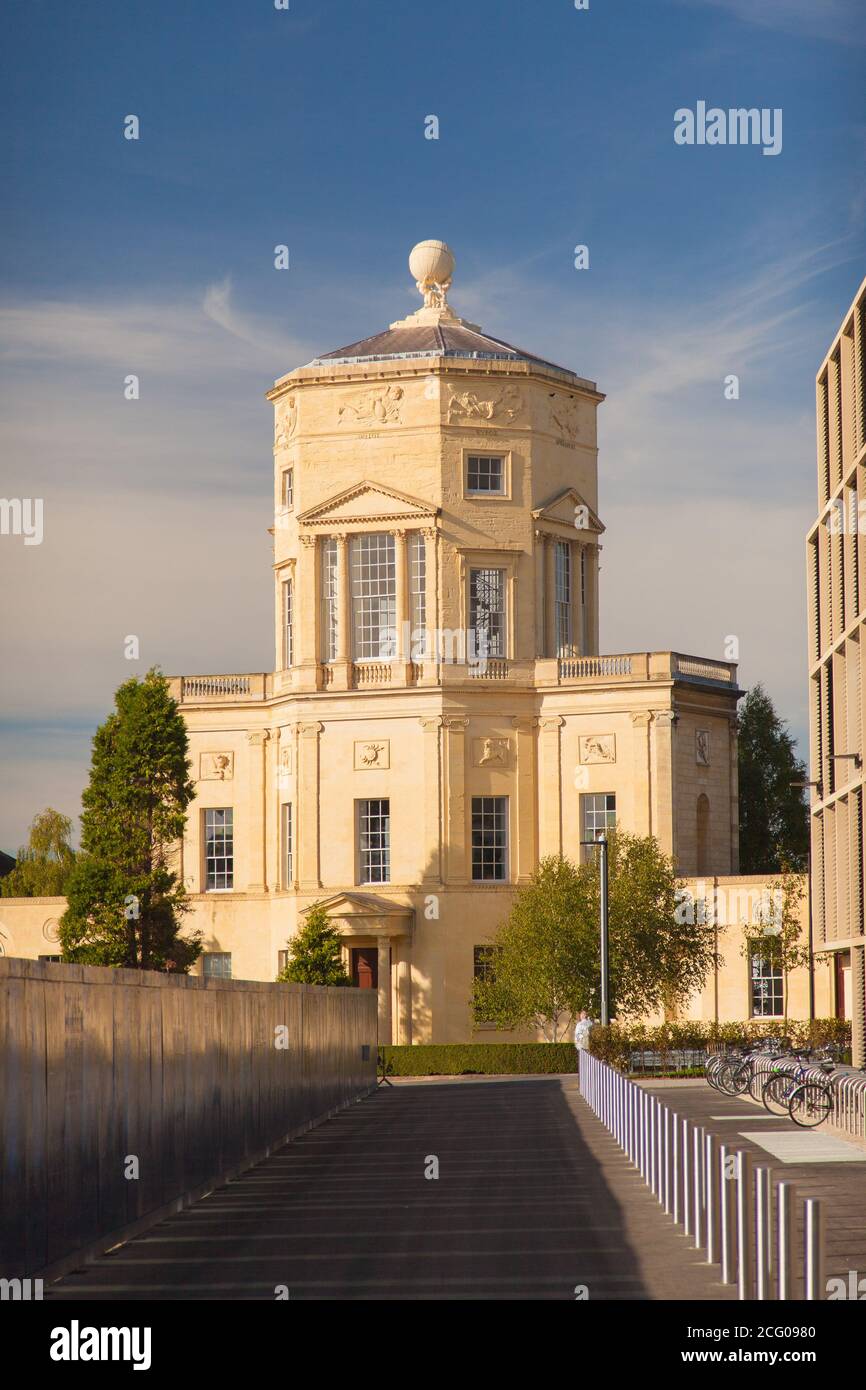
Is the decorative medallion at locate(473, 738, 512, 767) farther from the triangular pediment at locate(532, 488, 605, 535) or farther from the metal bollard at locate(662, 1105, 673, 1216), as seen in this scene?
the metal bollard at locate(662, 1105, 673, 1216)

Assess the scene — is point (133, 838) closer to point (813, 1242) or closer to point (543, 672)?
point (543, 672)

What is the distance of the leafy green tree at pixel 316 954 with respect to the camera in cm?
7075

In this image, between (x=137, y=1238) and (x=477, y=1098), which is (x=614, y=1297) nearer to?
(x=137, y=1238)

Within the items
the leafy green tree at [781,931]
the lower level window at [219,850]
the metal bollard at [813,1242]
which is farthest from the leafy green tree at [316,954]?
the metal bollard at [813,1242]

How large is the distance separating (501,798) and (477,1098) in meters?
26.2

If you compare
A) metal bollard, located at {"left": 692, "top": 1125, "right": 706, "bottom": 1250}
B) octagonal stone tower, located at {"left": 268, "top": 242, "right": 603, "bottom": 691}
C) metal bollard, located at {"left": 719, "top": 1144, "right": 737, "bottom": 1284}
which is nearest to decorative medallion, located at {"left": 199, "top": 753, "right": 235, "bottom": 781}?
octagonal stone tower, located at {"left": 268, "top": 242, "right": 603, "bottom": 691}

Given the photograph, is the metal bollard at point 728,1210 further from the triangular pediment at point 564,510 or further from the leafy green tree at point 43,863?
the leafy green tree at point 43,863

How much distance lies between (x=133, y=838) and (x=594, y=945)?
562 inches

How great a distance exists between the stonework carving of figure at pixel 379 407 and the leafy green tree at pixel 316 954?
16906 millimetres

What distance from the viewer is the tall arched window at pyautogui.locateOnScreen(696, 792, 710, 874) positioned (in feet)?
251

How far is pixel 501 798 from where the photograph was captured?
7662 cm

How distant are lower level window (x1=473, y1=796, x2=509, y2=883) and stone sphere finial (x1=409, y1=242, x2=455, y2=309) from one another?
19618 millimetres

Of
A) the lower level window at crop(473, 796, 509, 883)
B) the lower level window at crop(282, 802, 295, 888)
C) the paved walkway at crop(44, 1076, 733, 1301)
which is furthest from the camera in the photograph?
the lower level window at crop(282, 802, 295, 888)

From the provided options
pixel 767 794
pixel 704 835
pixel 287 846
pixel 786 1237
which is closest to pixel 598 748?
pixel 704 835
